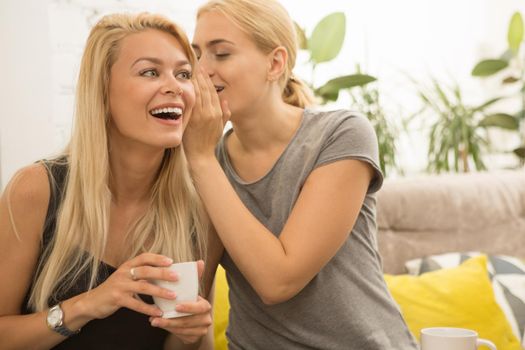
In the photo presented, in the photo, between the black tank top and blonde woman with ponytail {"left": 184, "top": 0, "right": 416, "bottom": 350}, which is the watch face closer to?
the black tank top

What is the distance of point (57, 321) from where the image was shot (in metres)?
1.50

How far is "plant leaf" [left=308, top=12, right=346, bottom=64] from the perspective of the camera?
3.26 metres

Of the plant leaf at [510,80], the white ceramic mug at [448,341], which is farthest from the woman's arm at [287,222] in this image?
the plant leaf at [510,80]

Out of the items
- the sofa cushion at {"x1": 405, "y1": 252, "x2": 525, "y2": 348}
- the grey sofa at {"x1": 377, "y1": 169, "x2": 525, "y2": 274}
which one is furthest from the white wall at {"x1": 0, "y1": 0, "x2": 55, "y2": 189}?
the sofa cushion at {"x1": 405, "y1": 252, "x2": 525, "y2": 348}

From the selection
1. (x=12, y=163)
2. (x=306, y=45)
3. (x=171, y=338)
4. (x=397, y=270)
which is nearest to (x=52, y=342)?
(x=171, y=338)

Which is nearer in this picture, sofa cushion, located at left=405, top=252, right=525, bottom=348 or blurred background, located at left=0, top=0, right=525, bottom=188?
sofa cushion, located at left=405, top=252, right=525, bottom=348

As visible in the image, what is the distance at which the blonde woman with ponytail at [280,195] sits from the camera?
161 cm

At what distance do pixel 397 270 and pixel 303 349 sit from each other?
1.05 m

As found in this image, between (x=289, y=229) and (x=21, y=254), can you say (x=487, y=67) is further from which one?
(x=21, y=254)

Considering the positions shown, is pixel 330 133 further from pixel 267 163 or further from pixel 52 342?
pixel 52 342

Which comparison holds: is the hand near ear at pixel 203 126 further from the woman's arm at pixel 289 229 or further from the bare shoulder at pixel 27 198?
the bare shoulder at pixel 27 198

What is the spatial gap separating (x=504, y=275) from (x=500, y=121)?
1354 mm

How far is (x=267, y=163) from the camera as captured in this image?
5.97ft

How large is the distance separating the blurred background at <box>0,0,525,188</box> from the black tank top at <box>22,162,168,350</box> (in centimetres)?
107
